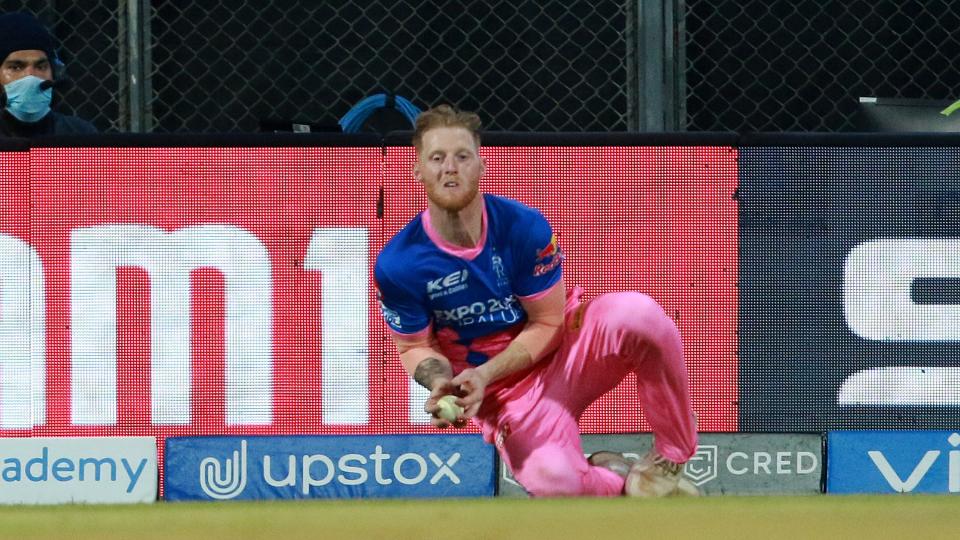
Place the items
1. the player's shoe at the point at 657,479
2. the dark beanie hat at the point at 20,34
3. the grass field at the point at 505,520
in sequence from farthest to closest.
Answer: the dark beanie hat at the point at 20,34
the player's shoe at the point at 657,479
the grass field at the point at 505,520

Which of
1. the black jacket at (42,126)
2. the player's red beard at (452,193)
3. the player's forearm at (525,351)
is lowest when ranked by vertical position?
the player's forearm at (525,351)

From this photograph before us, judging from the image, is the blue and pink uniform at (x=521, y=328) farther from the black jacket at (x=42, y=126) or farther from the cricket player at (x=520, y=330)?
the black jacket at (x=42, y=126)

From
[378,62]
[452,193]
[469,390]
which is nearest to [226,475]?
[469,390]

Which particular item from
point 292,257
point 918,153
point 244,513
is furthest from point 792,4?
point 244,513

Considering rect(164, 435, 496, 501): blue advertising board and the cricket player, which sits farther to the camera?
rect(164, 435, 496, 501): blue advertising board

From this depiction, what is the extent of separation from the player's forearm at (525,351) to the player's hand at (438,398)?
20 cm

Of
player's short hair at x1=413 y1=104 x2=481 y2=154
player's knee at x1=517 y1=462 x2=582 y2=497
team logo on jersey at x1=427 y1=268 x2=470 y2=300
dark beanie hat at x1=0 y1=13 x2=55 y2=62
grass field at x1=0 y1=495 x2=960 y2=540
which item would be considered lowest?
player's knee at x1=517 y1=462 x2=582 y2=497

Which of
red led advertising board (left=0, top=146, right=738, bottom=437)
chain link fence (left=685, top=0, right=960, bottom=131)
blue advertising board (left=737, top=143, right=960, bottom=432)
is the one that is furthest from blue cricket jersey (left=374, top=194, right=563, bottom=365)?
chain link fence (left=685, top=0, right=960, bottom=131)

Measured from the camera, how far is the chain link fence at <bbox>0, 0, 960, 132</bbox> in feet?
28.9

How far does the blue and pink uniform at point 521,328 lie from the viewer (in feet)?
18.1

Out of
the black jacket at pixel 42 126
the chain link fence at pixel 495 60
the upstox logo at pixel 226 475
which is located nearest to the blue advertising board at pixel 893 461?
the upstox logo at pixel 226 475

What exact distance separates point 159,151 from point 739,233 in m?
2.54

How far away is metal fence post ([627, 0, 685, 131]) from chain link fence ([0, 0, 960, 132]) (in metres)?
1.64

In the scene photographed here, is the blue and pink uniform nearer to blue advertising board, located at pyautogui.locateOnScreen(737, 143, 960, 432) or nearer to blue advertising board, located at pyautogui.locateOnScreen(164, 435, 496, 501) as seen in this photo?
blue advertising board, located at pyautogui.locateOnScreen(164, 435, 496, 501)
